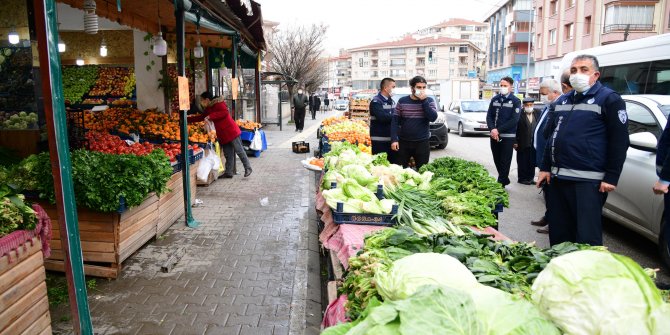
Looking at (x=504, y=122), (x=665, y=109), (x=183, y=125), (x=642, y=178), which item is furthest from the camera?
(x=504, y=122)

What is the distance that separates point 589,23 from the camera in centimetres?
3753

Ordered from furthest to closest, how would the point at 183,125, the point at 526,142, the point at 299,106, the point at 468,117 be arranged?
the point at 299,106 < the point at 468,117 < the point at 526,142 < the point at 183,125

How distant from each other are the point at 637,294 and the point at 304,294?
11.0 ft

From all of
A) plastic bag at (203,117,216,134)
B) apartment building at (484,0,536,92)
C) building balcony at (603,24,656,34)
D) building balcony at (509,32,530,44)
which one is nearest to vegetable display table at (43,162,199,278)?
plastic bag at (203,117,216,134)

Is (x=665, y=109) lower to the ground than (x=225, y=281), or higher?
higher

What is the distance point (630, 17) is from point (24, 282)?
4003 cm

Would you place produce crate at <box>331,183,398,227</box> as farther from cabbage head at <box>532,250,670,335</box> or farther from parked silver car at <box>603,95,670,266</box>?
parked silver car at <box>603,95,670,266</box>

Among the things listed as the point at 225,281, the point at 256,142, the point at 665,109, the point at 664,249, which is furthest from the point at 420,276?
the point at 256,142

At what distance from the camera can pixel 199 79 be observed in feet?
47.5

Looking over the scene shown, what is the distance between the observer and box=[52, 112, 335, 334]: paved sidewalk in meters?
4.05

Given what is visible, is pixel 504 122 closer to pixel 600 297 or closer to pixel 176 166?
pixel 176 166

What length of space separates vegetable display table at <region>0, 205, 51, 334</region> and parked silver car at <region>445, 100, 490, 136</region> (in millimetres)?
18734

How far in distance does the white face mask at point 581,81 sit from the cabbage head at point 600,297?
9.45 ft

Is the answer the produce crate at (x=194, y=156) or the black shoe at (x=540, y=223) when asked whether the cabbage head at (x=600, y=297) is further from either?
the produce crate at (x=194, y=156)
